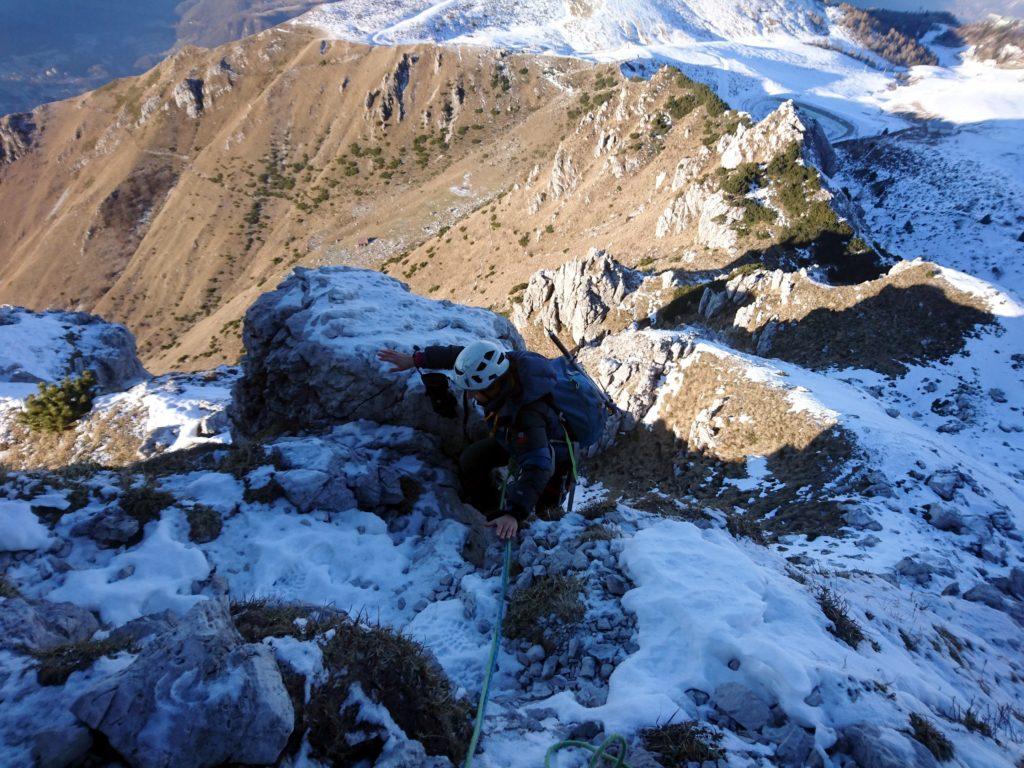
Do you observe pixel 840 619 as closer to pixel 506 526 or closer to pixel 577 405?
pixel 577 405

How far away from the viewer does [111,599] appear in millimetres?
5766

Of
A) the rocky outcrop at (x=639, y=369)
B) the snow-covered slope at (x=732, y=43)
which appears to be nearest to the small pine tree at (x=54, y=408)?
the rocky outcrop at (x=639, y=369)

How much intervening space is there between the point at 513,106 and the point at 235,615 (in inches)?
4581

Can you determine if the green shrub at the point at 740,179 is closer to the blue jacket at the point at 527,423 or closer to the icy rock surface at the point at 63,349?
the blue jacket at the point at 527,423

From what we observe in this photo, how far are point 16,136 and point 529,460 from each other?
614ft

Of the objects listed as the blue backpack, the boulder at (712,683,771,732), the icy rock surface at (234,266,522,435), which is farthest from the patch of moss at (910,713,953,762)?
the icy rock surface at (234,266,522,435)

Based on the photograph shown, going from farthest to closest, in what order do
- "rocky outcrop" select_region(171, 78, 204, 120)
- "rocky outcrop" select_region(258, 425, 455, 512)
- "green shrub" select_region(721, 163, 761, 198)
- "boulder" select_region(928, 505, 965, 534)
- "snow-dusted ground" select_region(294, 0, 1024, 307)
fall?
"rocky outcrop" select_region(171, 78, 204, 120) < "snow-dusted ground" select_region(294, 0, 1024, 307) < "green shrub" select_region(721, 163, 761, 198) < "boulder" select_region(928, 505, 965, 534) < "rocky outcrop" select_region(258, 425, 455, 512)

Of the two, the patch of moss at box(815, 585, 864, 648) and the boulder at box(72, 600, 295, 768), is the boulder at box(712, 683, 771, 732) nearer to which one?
the patch of moss at box(815, 585, 864, 648)

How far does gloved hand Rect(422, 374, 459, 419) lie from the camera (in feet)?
27.5

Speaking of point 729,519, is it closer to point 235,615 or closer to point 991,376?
point 235,615

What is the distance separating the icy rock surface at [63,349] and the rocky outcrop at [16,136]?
15247 cm

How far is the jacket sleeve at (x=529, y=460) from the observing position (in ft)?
20.3

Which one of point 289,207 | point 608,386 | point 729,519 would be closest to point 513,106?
point 289,207

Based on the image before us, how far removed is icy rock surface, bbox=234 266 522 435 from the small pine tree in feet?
45.0
